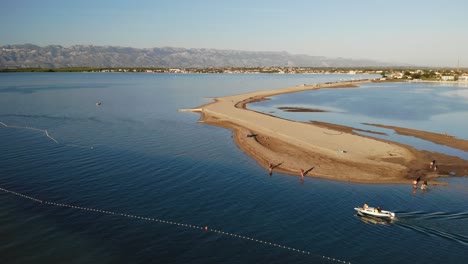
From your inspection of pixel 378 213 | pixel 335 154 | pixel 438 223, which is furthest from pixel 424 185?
pixel 335 154

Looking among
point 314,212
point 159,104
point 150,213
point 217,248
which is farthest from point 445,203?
point 159,104

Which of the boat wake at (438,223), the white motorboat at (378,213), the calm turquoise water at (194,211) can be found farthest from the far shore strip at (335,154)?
the white motorboat at (378,213)

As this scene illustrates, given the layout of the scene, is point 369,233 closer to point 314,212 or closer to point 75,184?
point 314,212

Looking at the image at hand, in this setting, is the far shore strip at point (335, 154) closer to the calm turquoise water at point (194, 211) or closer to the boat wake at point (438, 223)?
the calm turquoise water at point (194, 211)

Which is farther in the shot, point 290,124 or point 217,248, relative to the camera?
point 290,124

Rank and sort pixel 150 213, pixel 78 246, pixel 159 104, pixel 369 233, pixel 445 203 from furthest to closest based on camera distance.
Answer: pixel 159 104 → pixel 445 203 → pixel 150 213 → pixel 369 233 → pixel 78 246

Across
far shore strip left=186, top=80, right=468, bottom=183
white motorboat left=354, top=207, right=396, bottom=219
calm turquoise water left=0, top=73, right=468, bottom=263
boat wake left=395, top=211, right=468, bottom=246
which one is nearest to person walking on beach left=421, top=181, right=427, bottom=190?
calm turquoise water left=0, top=73, right=468, bottom=263

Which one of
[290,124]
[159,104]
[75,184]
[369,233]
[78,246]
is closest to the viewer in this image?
[78,246]

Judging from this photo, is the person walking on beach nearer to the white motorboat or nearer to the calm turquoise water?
the calm turquoise water
